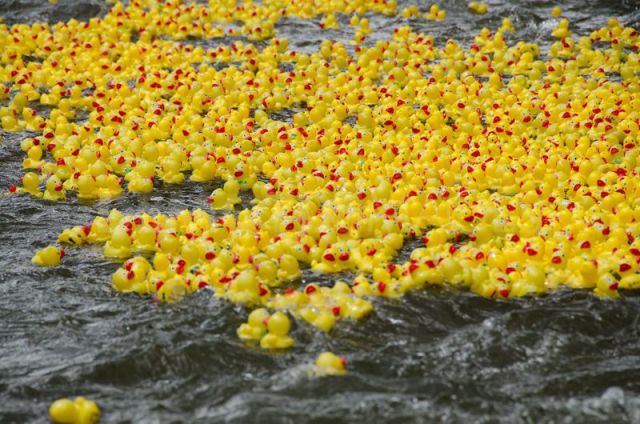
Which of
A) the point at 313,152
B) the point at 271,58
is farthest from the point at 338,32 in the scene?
the point at 313,152

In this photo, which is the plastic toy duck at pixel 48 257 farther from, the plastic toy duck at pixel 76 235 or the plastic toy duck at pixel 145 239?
the plastic toy duck at pixel 145 239

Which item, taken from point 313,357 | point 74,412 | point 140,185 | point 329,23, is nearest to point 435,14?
point 329,23

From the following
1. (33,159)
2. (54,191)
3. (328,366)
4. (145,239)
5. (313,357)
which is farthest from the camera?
(33,159)

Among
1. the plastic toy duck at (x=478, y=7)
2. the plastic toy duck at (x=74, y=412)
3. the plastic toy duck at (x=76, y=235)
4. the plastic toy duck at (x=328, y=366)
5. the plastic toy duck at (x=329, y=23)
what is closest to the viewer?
the plastic toy duck at (x=74, y=412)

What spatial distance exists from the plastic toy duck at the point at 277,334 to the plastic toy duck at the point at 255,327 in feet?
0.16

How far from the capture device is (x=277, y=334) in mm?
4930

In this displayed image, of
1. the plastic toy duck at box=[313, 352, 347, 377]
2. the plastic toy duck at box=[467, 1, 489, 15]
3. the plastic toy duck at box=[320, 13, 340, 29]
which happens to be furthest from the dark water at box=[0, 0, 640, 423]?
the plastic toy duck at box=[467, 1, 489, 15]

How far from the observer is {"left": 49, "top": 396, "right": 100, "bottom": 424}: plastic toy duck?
14.1ft

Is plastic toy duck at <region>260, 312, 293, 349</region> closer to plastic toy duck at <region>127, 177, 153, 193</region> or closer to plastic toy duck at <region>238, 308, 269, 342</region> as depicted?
plastic toy duck at <region>238, 308, 269, 342</region>

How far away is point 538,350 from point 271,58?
672 centimetres

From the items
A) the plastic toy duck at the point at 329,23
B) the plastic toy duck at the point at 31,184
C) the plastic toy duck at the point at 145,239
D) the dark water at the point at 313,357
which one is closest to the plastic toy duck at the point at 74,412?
the dark water at the point at 313,357

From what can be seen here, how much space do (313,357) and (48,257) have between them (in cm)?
252

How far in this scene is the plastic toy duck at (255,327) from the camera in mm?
5004

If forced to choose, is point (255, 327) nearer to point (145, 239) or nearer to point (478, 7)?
point (145, 239)
